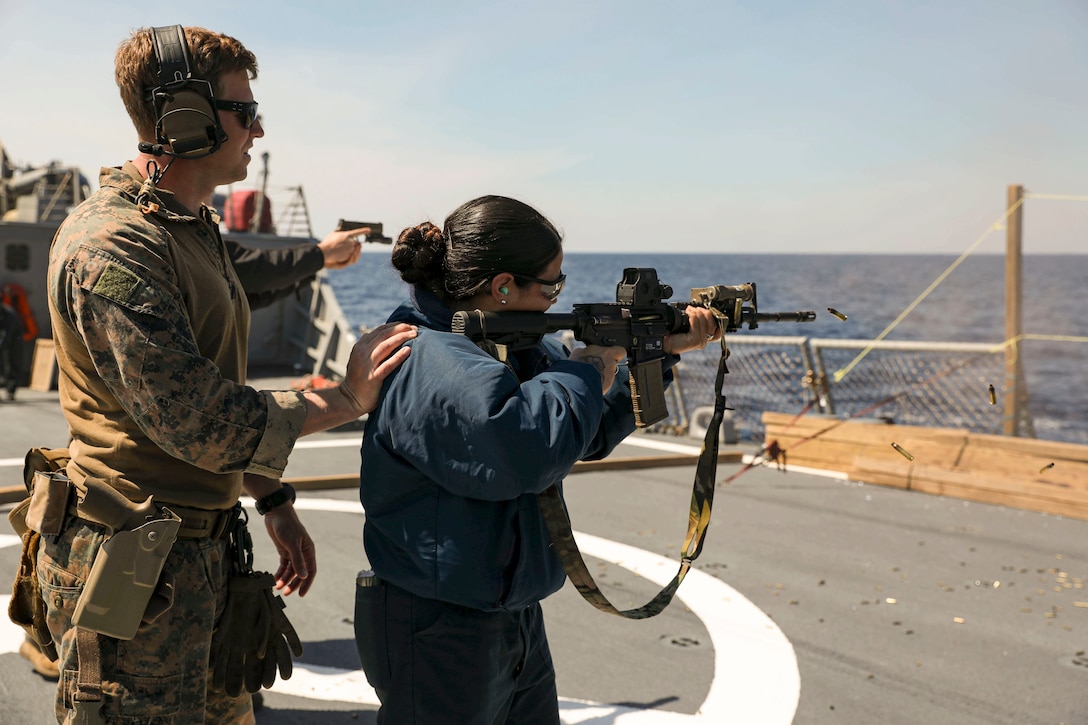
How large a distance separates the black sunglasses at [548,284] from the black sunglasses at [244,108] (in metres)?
0.86

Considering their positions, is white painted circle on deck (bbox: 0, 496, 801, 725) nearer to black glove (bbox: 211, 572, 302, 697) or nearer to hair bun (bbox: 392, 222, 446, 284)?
black glove (bbox: 211, 572, 302, 697)

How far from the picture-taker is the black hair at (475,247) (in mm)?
2404

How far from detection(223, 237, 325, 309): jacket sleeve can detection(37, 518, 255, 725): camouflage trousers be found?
185 cm

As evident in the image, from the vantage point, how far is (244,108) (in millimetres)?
2529

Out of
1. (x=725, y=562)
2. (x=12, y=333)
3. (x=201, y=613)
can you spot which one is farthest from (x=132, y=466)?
(x=12, y=333)

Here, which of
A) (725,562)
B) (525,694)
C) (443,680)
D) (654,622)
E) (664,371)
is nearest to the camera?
(443,680)

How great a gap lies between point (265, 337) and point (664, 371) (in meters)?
15.4

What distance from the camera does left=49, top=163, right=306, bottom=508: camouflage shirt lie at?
2.13m

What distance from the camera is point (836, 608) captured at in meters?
5.40

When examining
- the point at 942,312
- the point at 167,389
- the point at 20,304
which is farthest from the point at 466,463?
the point at 942,312

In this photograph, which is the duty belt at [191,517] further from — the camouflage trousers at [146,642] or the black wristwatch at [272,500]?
the black wristwatch at [272,500]

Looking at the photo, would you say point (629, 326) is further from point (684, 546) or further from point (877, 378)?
point (877, 378)

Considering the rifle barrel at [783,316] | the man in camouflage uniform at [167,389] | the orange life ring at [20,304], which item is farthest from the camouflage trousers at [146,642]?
the orange life ring at [20,304]

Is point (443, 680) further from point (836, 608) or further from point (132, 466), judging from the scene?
point (836, 608)
